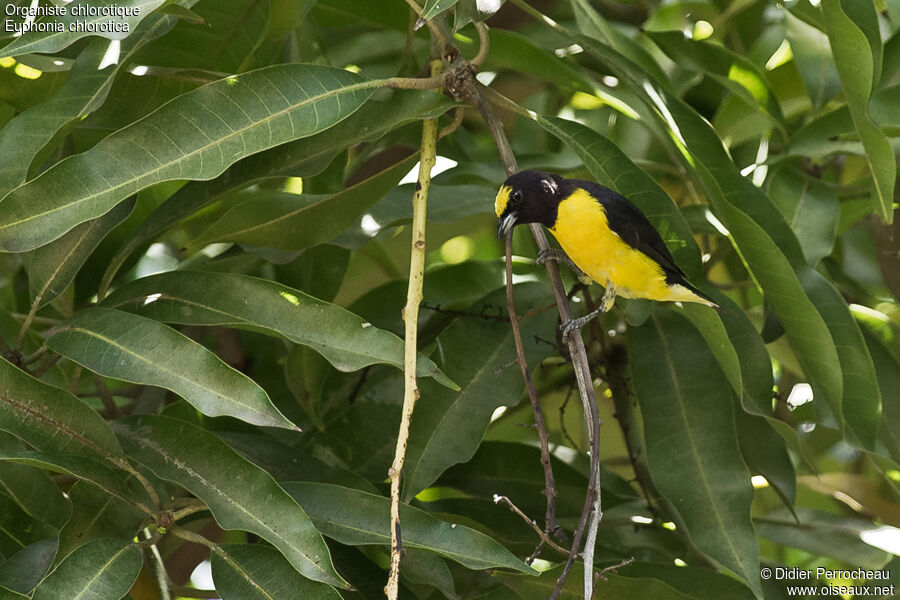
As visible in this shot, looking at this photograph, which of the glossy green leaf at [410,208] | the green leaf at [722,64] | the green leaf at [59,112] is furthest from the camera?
the green leaf at [722,64]

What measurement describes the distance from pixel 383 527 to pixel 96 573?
350mm

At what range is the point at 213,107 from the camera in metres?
1.22

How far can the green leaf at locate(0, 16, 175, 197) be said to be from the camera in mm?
1236

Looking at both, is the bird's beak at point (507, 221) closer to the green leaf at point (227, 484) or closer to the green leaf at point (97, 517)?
the green leaf at point (227, 484)

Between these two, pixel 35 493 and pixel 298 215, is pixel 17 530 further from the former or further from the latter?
pixel 298 215

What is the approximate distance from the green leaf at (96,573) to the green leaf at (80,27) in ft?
1.94

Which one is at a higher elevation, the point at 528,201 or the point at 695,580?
the point at 528,201

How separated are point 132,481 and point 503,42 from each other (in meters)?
0.98

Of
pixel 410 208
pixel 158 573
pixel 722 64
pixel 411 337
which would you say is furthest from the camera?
pixel 722 64

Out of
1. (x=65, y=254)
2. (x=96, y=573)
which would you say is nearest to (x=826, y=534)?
(x=96, y=573)

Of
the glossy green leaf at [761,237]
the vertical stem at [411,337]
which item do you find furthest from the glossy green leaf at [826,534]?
the vertical stem at [411,337]

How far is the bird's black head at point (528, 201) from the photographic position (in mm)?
1489

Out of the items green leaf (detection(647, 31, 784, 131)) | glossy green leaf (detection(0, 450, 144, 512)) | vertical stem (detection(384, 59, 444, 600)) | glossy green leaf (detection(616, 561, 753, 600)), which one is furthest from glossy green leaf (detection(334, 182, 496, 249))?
glossy green leaf (detection(616, 561, 753, 600))

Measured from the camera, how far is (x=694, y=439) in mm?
1488
